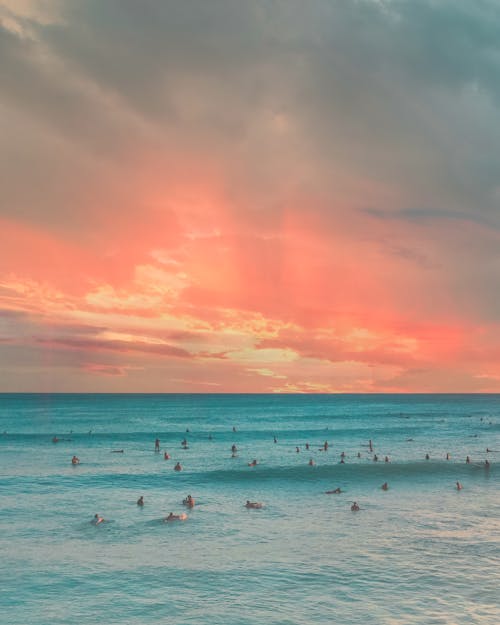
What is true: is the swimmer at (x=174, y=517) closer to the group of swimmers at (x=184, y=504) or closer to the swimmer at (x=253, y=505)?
the group of swimmers at (x=184, y=504)

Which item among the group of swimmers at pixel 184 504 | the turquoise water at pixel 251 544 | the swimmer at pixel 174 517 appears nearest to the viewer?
the turquoise water at pixel 251 544

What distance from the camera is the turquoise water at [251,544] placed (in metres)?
27.2

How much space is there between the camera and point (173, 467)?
229ft

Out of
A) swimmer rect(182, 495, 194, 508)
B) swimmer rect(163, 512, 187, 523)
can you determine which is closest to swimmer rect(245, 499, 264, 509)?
swimmer rect(182, 495, 194, 508)

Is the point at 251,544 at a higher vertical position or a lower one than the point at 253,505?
lower

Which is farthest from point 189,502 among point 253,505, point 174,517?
point 253,505

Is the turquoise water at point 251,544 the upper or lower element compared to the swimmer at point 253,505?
lower

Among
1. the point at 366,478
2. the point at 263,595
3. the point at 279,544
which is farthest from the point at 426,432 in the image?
the point at 263,595

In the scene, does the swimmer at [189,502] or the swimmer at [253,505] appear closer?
the swimmer at [253,505]

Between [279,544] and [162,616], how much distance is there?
38.6 feet

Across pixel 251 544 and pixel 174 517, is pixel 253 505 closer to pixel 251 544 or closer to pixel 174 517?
pixel 174 517

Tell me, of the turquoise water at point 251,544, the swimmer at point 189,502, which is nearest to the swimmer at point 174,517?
the turquoise water at point 251,544

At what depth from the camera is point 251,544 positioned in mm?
36531

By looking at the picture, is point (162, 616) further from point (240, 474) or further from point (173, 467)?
point (173, 467)
